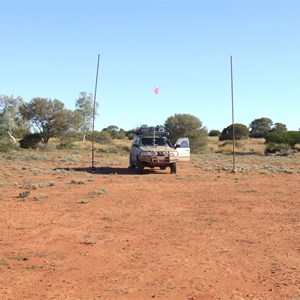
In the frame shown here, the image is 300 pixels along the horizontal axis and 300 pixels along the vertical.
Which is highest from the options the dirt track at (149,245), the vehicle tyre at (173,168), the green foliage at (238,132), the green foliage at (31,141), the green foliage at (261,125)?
the green foliage at (261,125)

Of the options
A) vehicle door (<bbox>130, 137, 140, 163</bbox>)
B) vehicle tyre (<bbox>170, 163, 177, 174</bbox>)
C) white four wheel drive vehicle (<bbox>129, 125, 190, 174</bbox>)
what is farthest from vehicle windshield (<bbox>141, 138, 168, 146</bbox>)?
vehicle tyre (<bbox>170, 163, 177, 174</bbox>)

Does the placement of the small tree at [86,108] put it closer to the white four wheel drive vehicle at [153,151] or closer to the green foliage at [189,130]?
the green foliage at [189,130]

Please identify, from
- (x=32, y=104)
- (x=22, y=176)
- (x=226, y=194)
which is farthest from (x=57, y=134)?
(x=226, y=194)

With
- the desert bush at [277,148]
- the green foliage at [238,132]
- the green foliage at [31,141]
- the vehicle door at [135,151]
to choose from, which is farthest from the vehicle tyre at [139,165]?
the green foliage at [238,132]

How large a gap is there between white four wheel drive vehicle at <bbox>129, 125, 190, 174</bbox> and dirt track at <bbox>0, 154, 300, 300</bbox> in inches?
223

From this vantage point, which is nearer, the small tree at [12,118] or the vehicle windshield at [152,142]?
the vehicle windshield at [152,142]

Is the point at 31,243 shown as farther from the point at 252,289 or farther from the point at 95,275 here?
the point at 252,289

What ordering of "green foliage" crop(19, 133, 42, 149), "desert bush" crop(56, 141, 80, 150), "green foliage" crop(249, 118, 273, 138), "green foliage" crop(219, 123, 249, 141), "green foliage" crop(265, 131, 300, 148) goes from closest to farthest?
1. "desert bush" crop(56, 141, 80, 150)
2. "green foliage" crop(19, 133, 42, 149)
3. "green foliage" crop(265, 131, 300, 148)
4. "green foliage" crop(219, 123, 249, 141)
5. "green foliage" crop(249, 118, 273, 138)

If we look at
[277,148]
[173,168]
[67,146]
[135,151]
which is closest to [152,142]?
[135,151]

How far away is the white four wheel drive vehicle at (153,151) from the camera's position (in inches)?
730

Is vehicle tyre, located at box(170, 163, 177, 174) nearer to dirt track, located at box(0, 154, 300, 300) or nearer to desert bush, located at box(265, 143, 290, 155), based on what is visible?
dirt track, located at box(0, 154, 300, 300)

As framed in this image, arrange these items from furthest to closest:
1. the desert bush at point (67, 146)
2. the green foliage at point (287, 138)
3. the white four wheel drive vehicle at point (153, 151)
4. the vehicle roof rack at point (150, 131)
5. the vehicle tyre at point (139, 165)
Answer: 1. the green foliage at point (287, 138)
2. the desert bush at point (67, 146)
3. the vehicle roof rack at point (150, 131)
4. the vehicle tyre at point (139, 165)
5. the white four wheel drive vehicle at point (153, 151)

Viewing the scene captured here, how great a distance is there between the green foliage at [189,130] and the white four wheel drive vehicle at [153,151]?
25156 millimetres

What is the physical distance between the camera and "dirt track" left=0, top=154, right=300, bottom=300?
4.93 meters
